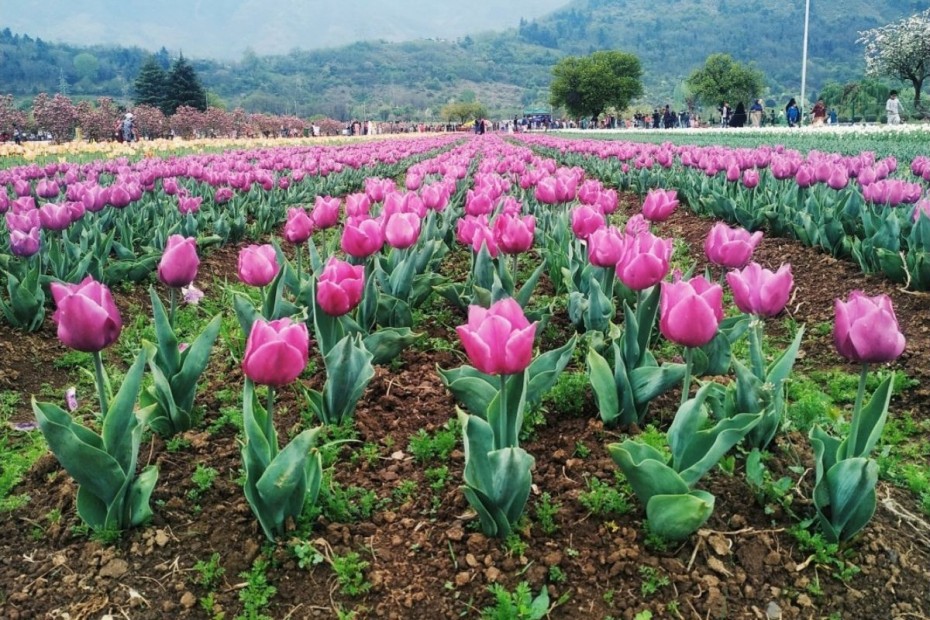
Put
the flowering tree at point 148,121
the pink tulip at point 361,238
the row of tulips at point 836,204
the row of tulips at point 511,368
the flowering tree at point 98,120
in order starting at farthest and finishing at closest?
1. the flowering tree at point 148,121
2. the flowering tree at point 98,120
3. the row of tulips at point 836,204
4. the pink tulip at point 361,238
5. the row of tulips at point 511,368

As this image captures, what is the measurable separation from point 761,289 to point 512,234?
4.16ft

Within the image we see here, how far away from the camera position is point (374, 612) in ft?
6.17

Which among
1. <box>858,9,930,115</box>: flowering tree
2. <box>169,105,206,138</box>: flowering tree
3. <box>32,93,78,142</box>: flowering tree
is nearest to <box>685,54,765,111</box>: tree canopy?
<box>858,9,930,115</box>: flowering tree

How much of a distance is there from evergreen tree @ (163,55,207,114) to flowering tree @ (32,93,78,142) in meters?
37.4

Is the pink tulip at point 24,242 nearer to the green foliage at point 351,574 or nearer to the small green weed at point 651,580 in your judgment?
the green foliage at point 351,574

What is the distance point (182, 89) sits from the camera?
6134 cm

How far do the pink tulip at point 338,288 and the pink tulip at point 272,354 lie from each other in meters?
0.55

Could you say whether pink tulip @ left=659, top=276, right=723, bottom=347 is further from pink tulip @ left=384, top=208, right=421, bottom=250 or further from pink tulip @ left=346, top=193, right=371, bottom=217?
pink tulip @ left=346, top=193, right=371, bottom=217

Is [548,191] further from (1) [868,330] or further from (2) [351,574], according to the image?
(2) [351,574]

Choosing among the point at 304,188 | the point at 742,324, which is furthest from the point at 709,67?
the point at 742,324

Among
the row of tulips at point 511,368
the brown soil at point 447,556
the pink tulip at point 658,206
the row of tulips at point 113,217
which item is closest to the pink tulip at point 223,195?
the row of tulips at point 113,217

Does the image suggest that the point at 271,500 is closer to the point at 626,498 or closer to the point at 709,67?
the point at 626,498

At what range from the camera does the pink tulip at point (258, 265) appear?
9.16ft

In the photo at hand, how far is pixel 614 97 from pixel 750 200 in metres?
66.9
